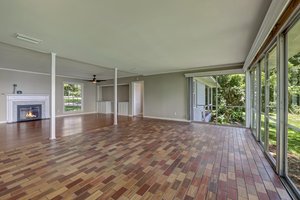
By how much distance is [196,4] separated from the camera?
2.02 metres

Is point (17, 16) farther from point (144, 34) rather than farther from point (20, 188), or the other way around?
point (20, 188)

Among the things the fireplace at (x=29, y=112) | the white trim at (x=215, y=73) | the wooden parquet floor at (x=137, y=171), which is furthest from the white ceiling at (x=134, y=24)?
the fireplace at (x=29, y=112)

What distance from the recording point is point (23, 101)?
7066 millimetres

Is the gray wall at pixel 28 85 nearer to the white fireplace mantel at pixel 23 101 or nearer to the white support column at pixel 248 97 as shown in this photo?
the white fireplace mantel at pixel 23 101

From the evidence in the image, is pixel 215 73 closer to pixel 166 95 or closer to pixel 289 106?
pixel 166 95

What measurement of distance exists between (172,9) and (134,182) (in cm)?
256

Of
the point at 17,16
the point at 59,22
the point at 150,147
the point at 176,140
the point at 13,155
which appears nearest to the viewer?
the point at 17,16

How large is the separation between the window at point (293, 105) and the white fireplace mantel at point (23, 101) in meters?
9.53

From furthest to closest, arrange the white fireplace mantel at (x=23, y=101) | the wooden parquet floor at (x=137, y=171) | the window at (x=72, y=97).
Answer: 1. the window at (x=72, y=97)
2. the white fireplace mantel at (x=23, y=101)
3. the wooden parquet floor at (x=137, y=171)

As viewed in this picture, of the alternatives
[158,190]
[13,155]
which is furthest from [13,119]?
[158,190]

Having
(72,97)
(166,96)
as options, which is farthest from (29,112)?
(166,96)

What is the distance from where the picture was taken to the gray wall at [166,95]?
6957mm

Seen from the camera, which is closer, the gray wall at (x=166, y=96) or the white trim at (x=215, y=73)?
the white trim at (x=215, y=73)

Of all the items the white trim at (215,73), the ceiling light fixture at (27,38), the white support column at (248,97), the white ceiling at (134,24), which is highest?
the white ceiling at (134,24)
